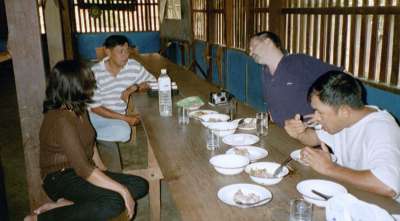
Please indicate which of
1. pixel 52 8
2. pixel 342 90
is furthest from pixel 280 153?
pixel 52 8

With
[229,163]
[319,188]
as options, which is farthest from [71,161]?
[319,188]

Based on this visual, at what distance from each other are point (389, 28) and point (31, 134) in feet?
9.50

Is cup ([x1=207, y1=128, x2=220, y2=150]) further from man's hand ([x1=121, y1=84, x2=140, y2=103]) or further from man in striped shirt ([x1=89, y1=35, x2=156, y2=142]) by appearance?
man's hand ([x1=121, y1=84, x2=140, y2=103])

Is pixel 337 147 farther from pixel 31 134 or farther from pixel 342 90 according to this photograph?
pixel 31 134

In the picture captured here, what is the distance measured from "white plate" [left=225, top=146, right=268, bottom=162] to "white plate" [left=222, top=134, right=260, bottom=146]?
8cm

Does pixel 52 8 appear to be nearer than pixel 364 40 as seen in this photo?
No

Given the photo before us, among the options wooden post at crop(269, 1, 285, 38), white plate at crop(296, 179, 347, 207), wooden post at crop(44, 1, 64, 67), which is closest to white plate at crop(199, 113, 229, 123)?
white plate at crop(296, 179, 347, 207)

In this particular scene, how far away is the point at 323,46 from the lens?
13.3 feet

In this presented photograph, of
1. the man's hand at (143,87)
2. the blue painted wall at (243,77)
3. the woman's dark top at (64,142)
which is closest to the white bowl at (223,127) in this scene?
the woman's dark top at (64,142)

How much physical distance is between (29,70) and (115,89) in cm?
147

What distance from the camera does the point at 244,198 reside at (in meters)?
1.60

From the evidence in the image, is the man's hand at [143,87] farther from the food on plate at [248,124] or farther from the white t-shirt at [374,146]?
the white t-shirt at [374,146]

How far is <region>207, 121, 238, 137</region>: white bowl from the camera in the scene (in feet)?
8.04

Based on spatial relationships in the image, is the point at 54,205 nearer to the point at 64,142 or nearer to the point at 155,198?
the point at 64,142
